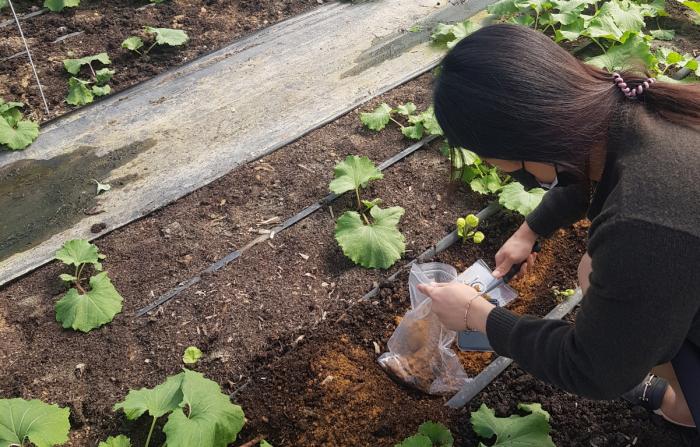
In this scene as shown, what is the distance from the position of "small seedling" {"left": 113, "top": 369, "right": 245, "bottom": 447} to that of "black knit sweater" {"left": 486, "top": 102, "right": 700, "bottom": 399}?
134 centimetres

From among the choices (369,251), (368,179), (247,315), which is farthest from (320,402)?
(368,179)

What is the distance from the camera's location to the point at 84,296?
327cm

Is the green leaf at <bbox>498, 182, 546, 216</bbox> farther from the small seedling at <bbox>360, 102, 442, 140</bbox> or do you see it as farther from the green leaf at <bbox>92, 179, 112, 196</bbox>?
the green leaf at <bbox>92, 179, 112, 196</bbox>

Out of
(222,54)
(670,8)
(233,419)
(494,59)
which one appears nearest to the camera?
(494,59)

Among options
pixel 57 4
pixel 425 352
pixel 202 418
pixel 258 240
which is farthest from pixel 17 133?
pixel 425 352

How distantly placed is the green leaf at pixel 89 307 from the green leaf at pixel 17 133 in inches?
62.8

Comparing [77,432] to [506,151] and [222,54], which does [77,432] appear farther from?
[222,54]

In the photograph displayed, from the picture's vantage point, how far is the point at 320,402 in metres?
2.89

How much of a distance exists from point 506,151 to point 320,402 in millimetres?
1584

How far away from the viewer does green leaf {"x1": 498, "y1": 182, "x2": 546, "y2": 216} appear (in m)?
3.49

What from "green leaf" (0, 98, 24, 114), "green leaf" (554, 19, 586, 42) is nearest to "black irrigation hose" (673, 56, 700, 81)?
"green leaf" (554, 19, 586, 42)

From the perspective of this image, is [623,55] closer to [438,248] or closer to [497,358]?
[438,248]

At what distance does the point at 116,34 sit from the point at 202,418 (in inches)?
160

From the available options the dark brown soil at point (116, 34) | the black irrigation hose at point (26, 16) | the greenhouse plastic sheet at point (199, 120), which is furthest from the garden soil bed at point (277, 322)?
the black irrigation hose at point (26, 16)
